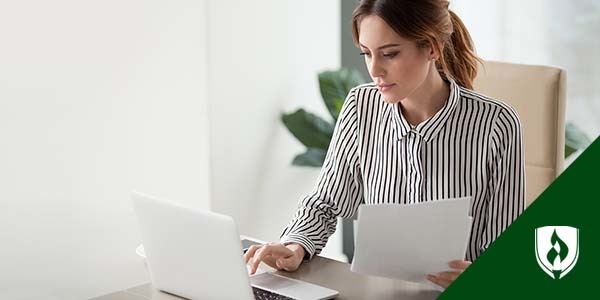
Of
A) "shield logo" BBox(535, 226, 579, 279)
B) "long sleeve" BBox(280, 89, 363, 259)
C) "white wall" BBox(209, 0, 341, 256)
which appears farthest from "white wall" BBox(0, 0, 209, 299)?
"shield logo" BBox(535, 226, 579, 279)

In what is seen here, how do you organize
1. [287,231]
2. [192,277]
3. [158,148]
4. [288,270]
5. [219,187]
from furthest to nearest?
[219,187], [158,148], [287,231], [288,270], [192,277]

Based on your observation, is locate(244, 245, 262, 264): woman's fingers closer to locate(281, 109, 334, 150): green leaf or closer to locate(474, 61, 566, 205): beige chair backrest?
locate(474, 61, 566, 205): beige chair backrest

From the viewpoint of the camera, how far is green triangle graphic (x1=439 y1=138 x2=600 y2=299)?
179 cm

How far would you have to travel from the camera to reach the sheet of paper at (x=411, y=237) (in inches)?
77.4

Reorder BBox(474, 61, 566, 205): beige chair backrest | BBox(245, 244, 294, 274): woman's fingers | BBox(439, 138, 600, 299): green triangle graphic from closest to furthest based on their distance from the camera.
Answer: BBox(439, 138, 600, 299): green triangle graphic < BBox(245, 244, 294, 274): woman's fingers < BBox(474, 61, 566, 205): beige chair backrest

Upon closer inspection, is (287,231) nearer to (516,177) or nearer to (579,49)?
(516,177)

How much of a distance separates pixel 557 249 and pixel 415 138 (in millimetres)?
661

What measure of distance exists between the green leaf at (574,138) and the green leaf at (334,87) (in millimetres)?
857

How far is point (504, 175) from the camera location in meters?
2.38

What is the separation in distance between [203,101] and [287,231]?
1.13 meters

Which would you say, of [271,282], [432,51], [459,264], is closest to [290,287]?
[271,282]

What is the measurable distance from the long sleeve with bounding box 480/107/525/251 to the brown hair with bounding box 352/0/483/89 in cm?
18

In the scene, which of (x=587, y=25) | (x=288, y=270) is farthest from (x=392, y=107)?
(x=587, y=25)

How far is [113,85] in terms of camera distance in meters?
3.12
